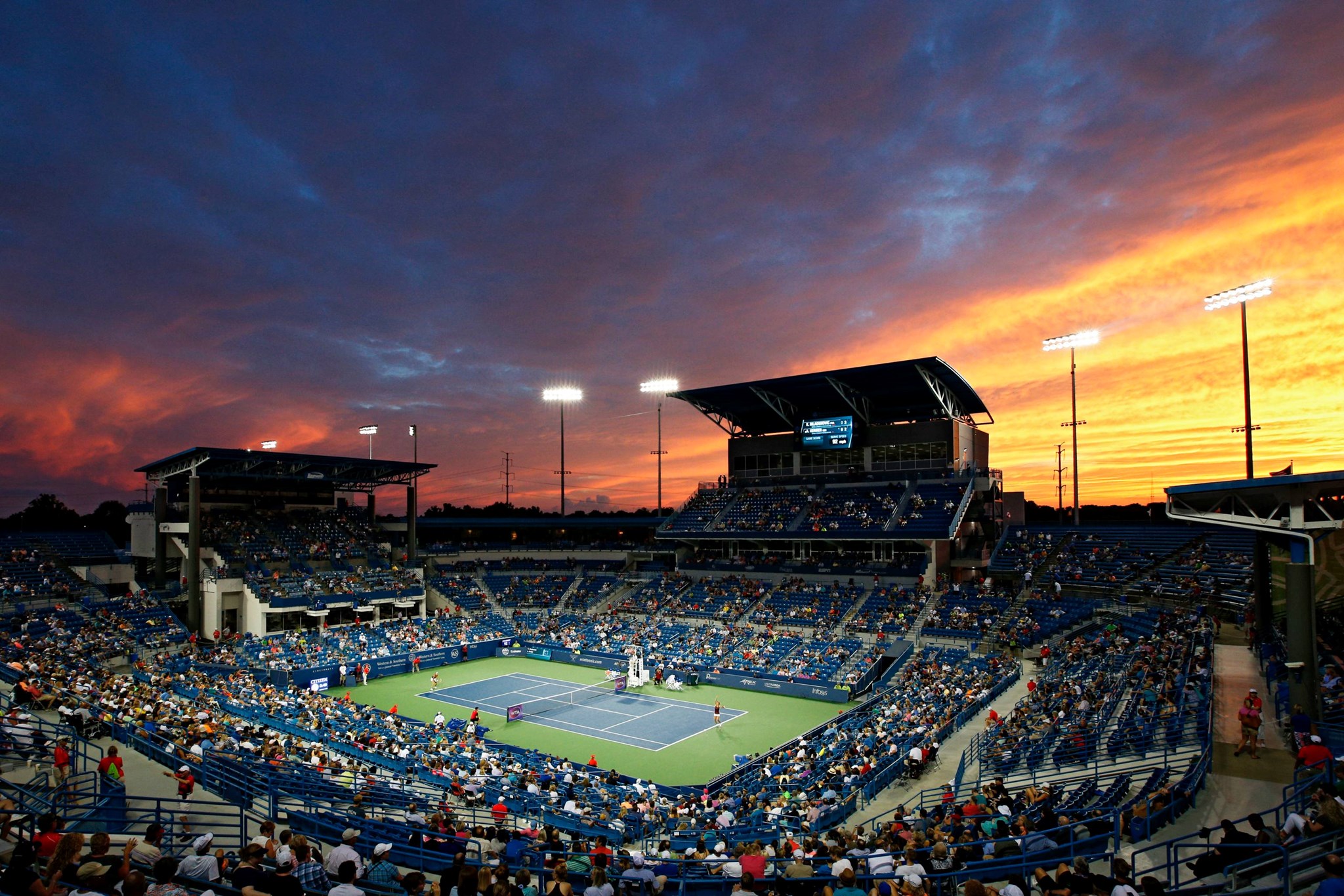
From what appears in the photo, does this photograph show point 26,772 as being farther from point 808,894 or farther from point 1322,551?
point 1322,551

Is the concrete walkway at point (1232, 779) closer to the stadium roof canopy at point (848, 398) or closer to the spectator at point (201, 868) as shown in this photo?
the spectator at point (201, 868)

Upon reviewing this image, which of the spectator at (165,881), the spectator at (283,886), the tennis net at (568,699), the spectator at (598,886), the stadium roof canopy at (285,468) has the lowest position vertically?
the tennis net at (568,699)

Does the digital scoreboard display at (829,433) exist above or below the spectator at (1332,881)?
above

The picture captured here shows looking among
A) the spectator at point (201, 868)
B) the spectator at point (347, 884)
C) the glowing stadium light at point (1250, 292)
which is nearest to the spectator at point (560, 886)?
the spectator at point (347, 884)

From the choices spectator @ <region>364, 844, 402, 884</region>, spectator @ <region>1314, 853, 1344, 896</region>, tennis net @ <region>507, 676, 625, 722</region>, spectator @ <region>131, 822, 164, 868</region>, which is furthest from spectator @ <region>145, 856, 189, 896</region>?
tennis net @ <region>507, 676, 625, 722</region>

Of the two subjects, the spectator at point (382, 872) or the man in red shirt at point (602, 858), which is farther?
the man in red shirt at point (602, 858)

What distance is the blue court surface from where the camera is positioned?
33250 mm

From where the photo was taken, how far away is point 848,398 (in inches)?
2290

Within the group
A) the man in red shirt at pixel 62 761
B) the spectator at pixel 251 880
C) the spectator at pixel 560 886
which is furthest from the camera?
the man in red shirt at pixel 62 761

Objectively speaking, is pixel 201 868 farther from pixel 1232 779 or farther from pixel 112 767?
pixel 1232 779

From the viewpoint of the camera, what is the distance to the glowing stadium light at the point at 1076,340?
50094 mm

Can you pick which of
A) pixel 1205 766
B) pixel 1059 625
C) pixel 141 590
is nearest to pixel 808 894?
pixel 1205 766

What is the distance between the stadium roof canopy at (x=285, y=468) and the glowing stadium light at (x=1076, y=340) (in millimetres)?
48632

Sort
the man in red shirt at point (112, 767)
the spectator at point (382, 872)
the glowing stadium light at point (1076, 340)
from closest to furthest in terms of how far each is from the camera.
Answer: the spectator at point (382, 872)
the man in red shirt at point (112, 767)
the glowing stadium light at point (1076, 340)
